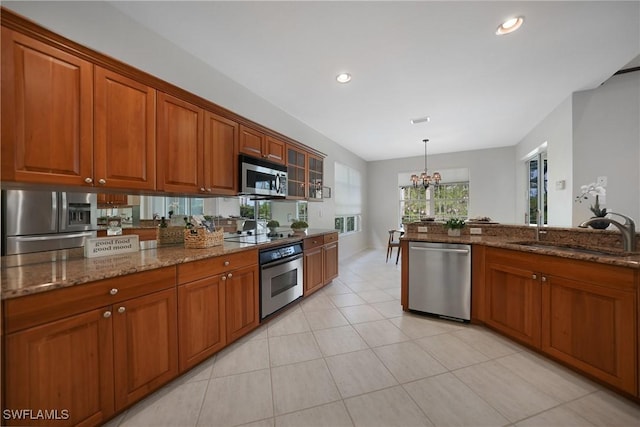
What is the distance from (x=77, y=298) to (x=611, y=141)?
5653 millimetres

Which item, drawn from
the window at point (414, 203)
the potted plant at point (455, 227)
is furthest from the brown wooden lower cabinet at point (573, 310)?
the window at point (414, 203)

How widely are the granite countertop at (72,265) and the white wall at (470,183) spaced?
630 cm

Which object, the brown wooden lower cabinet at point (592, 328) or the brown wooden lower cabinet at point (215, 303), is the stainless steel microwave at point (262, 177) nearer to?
the brown wooden lower cabinet at point (215, 303)

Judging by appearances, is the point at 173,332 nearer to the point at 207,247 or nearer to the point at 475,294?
the point at 207,247

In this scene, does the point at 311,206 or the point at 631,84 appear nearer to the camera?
the point at 631,84

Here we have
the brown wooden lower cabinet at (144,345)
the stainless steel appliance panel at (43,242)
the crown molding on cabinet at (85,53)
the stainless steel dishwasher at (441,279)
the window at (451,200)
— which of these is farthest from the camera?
the window at (451,200)

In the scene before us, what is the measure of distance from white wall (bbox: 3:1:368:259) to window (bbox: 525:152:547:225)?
527 centimetres

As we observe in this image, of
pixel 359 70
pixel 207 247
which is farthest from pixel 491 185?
pixel 207 247

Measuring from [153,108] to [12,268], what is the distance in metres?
1.27

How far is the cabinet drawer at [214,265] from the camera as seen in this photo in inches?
66.9

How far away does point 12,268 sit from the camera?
1.35m

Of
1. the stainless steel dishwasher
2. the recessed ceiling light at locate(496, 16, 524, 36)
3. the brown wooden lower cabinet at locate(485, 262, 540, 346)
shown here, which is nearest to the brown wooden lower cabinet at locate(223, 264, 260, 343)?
the stainless steel dishwasher

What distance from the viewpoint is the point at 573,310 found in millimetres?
1760

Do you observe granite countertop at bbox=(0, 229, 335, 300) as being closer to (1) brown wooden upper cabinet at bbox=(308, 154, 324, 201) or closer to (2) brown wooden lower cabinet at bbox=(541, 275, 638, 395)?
(1) brown wooden upper cabinet at bbox=(308, 154, 324, 201)
